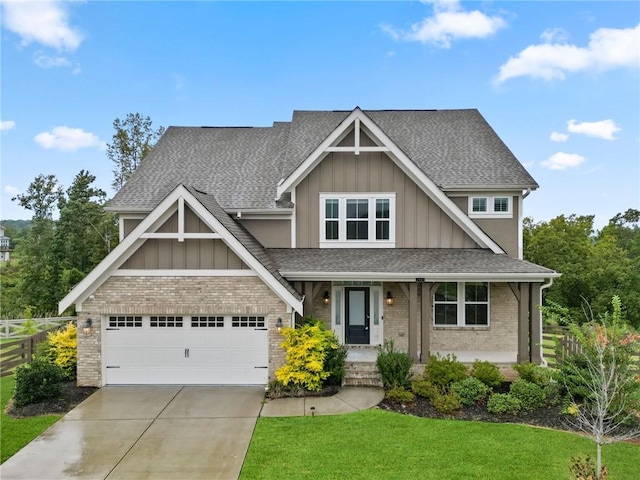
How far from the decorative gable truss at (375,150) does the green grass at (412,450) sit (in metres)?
6.52

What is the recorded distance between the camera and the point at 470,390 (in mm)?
10078

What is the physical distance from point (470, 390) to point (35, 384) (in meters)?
11.2

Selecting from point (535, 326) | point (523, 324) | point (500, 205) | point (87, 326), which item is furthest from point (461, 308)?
point (87, 326)

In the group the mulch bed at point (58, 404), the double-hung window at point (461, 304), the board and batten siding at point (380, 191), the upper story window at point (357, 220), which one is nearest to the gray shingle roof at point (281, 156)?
the board and batten siding at point (380, 191)

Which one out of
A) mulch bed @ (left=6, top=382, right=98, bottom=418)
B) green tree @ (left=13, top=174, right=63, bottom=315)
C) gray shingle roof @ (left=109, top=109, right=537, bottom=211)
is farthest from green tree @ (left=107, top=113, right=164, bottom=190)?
mulch bed @ (left=6, top=382, right=98, bottom=418)

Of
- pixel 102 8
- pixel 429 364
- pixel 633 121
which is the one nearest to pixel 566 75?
pixel 633 121

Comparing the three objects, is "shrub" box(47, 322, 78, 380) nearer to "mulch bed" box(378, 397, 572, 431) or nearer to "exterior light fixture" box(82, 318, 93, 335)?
"exterior light fixture" box(82, 318, 93, 335)

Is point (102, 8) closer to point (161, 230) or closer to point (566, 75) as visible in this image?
point (161, 230)

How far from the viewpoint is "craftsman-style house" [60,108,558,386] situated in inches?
440

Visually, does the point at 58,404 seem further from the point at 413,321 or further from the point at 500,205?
the point at 500,205

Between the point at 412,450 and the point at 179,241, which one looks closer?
the point at 412,450

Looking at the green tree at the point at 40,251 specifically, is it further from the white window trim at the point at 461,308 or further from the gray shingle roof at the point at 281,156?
the white window trim at the point at 461,308

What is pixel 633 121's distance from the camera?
20.4 meters

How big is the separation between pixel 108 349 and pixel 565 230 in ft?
82.0
